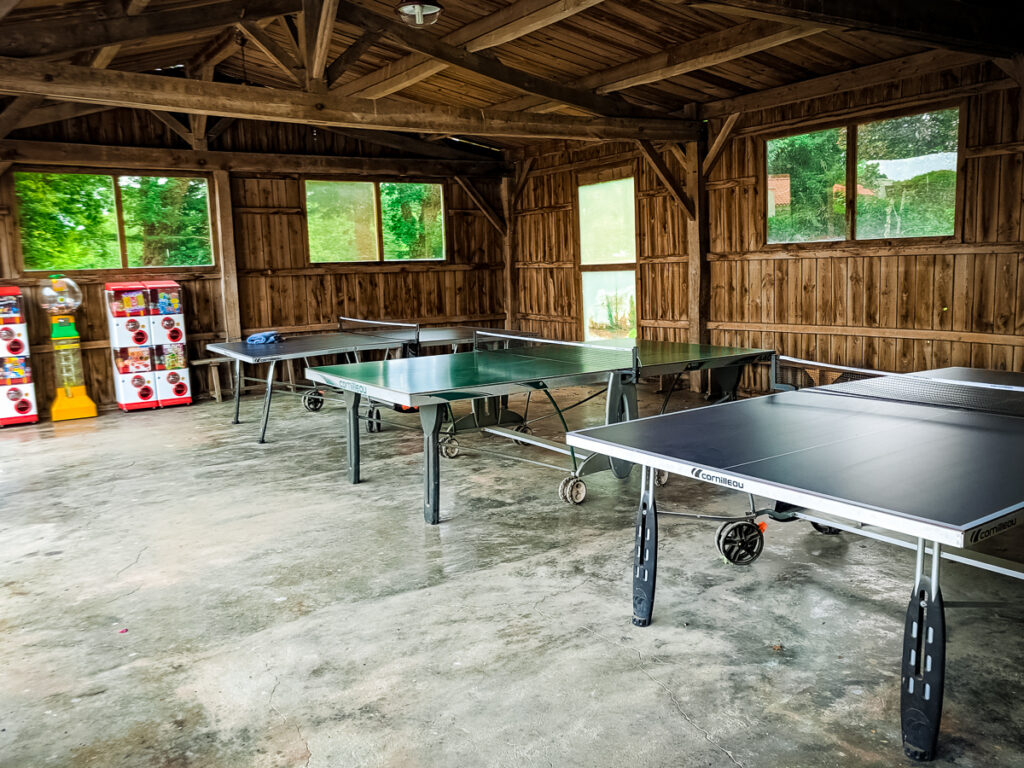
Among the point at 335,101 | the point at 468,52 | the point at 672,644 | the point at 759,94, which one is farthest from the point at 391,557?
the point at 759,94

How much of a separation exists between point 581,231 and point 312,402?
4517 millimetres

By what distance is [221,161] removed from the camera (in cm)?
1021

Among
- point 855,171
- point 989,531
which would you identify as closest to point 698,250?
point 855,171

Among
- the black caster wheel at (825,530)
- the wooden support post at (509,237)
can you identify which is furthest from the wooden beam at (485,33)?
the wooden support post at (509,237)

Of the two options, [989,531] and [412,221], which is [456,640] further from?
[412,221]

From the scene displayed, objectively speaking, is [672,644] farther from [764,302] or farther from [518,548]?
[764,302]

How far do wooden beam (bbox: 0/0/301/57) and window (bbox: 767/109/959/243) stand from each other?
16.8 feet

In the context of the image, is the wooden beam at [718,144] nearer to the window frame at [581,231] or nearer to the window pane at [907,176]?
the window frame at [581,231]

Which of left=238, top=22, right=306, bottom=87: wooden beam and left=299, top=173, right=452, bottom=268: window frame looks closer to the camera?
left=238, top=22, right=306, bottom=87: wooden beam

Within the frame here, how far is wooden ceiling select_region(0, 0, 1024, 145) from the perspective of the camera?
5.64 meters

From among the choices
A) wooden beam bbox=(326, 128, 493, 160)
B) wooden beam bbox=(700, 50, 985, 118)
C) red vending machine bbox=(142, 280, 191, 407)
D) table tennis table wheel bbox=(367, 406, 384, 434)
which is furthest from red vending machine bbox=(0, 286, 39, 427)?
wooden beam bbox=(700, 50, 985, 118)

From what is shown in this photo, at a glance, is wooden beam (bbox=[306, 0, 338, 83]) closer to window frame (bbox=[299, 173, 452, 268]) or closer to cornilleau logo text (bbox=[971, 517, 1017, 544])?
window frame (bbox=[299, 173, 452, 268])

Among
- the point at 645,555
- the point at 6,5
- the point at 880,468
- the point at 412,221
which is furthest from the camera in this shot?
the point at 412,221

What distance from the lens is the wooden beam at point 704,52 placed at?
6.29m
